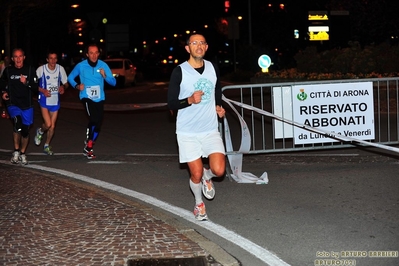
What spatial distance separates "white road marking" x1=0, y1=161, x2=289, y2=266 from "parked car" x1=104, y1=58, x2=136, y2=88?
90.3ft

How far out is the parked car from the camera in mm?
38344

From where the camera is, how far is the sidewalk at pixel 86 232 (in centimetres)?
631

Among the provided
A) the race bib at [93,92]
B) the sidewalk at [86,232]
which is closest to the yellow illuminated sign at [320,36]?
the race bib at [93,92]

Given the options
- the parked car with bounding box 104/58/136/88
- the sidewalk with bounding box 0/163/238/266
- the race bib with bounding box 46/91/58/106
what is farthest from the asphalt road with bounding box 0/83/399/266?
the parked car with bounding box 104/58/136/88

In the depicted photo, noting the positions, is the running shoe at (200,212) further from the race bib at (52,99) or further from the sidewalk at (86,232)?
the race bib at (52,99)

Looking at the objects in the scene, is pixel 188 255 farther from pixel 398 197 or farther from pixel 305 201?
pixel 398 197

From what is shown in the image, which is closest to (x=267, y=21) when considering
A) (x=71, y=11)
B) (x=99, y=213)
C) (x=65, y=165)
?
(x=71, y=11)

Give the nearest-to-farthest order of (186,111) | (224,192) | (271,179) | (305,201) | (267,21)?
(186,111) → (305,201) → (224,192) → (271,179) → (267,21)

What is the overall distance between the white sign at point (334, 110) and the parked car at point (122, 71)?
27351mm

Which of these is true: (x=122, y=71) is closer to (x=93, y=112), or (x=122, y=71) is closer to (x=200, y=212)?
(x=93, y=112)

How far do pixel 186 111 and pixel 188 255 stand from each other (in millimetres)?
1717

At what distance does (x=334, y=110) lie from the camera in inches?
449

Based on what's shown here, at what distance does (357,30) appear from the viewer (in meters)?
31.6

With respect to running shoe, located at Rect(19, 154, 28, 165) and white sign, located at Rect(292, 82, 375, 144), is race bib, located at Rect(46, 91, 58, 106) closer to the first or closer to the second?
running shoe, located at Rect(19, 154, 28, 165)
